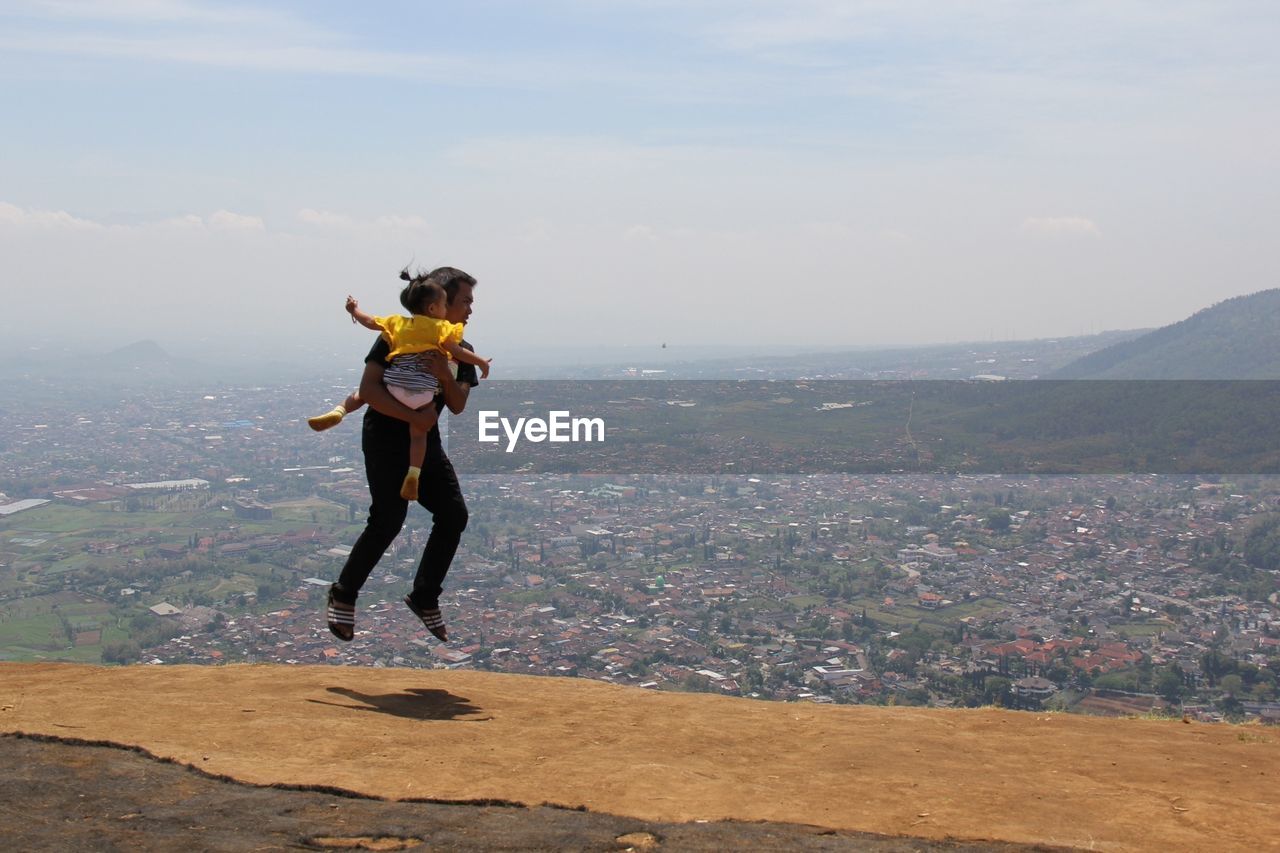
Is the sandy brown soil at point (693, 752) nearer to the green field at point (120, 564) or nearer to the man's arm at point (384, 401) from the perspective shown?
the man's arm at point (384, 401)

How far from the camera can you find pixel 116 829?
11.4ft

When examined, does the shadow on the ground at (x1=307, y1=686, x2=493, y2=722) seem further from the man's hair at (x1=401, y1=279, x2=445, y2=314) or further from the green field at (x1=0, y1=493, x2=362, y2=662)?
the green field at (x1=0, y1=493, x2=362, y2=662)

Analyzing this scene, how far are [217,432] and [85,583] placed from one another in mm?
33833

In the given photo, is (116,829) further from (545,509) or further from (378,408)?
(545,509)

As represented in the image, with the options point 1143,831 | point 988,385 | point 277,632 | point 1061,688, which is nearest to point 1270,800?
point 1143,831

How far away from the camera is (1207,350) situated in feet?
224

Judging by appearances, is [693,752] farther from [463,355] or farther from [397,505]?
[463,355]

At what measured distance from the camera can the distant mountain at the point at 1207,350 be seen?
2486 inches

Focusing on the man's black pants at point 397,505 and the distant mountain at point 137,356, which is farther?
the distant mountain at point 137,356

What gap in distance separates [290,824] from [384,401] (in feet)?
9.09

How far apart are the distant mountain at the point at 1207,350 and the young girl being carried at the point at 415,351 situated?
6143cm

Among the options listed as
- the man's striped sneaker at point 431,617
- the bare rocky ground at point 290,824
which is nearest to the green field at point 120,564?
the man's striped sneaker at point 431,617

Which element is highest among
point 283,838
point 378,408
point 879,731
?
point 378,408

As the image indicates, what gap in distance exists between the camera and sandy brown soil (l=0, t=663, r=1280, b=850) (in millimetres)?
4062
